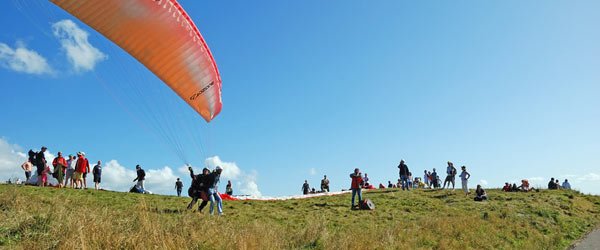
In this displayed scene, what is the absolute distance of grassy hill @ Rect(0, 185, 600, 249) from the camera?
25.3ft

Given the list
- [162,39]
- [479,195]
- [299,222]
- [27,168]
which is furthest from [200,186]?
[479,195]

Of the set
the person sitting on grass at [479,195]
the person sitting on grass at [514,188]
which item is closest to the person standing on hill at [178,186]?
the person sitting on grass at [479,195]

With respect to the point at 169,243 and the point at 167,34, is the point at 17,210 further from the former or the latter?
the point at 167,34

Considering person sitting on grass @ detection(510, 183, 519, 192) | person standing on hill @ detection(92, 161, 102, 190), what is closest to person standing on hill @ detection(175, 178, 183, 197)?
person standing on hill @ detection(92, 161, 102, 190)

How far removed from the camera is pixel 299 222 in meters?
14.9

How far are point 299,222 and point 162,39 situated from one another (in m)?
7.42

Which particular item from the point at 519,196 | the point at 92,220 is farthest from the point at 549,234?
the point at 92,220

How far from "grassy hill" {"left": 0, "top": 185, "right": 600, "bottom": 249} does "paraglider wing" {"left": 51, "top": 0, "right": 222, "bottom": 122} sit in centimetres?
413

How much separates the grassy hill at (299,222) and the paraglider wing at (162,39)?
4131 millimetres

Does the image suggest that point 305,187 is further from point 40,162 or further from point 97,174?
point 40,162

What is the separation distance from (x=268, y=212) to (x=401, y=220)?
5167 millimetres

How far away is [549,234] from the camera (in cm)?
1759

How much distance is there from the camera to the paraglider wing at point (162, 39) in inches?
458

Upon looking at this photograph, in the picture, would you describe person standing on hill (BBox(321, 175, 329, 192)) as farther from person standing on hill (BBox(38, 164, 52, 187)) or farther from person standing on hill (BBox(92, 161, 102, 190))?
person standing on hill (BBox(38, 164, 52, 187))
